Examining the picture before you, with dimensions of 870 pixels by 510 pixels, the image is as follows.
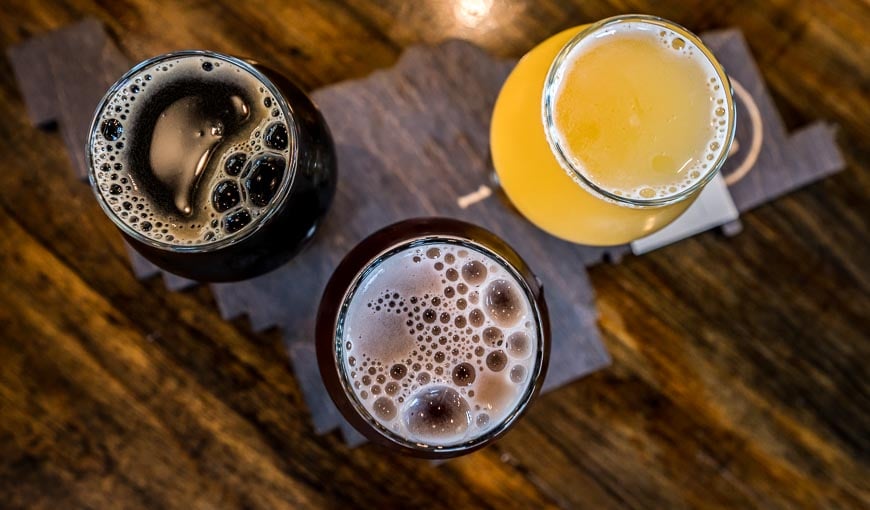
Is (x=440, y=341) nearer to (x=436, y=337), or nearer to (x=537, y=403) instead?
(x=436, y=337)

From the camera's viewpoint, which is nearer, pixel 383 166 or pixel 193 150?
pixel 193 150

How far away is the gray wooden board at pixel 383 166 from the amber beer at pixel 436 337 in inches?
7.5

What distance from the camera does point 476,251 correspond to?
90cm

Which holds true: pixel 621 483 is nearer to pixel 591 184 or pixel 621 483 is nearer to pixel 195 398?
pixel 591 184

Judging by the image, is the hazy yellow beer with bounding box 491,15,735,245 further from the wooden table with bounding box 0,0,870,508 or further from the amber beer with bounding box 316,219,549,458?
the wooden table with bounding box 0,0,870,508

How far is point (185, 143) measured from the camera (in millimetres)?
886

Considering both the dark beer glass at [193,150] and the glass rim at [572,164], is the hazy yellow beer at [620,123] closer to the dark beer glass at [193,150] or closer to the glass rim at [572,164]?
the glass rim at [572,164]

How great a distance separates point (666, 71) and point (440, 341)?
48 centimetres

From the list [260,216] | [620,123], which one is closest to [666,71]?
[620,123]

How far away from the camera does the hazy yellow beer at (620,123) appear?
89cm

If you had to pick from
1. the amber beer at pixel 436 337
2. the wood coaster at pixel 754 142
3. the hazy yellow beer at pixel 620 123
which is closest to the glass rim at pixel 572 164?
the hazy yellow beer at pixel 620 123

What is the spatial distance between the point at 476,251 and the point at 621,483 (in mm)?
593

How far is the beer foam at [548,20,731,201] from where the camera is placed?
2.97ft

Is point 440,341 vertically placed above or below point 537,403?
above
